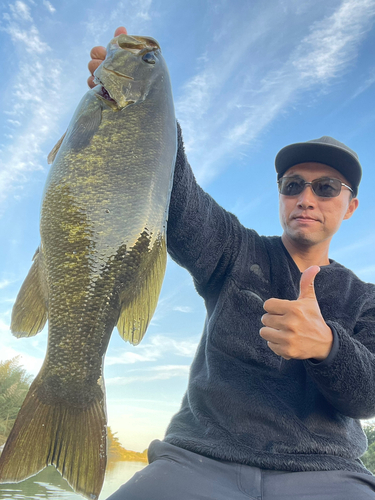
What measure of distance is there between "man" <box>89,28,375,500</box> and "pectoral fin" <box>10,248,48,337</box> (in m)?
1.03

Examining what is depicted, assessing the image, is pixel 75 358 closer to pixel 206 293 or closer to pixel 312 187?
pixel 206 293

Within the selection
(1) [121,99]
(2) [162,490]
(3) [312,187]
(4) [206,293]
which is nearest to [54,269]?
(1) [121,99]

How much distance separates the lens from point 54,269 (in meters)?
1.81

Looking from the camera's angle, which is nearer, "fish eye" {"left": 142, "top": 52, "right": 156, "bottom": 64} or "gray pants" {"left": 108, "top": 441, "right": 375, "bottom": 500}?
"gray pants" {"left": 108, "top": 441, "right": 375, "bottom": 500}

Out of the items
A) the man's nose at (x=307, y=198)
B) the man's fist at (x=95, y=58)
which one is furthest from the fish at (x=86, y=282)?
the man's nose at (x=307, y=198)

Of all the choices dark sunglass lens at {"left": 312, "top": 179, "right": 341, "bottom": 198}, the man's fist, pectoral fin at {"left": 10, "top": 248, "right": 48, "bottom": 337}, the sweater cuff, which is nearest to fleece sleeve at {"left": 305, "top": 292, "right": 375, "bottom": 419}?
the sweater cuff

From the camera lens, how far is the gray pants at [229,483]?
85.0 inches

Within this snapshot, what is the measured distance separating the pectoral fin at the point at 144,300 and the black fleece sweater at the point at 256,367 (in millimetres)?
840

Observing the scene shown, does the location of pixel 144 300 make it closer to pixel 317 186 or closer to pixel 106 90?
pixel 106 90

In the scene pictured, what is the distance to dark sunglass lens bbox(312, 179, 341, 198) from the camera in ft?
10.8

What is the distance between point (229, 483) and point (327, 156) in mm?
2543

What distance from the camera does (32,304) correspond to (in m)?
1.86

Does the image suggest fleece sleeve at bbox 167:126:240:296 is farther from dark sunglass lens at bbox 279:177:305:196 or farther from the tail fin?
the tail fin

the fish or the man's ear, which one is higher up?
the man's ear
